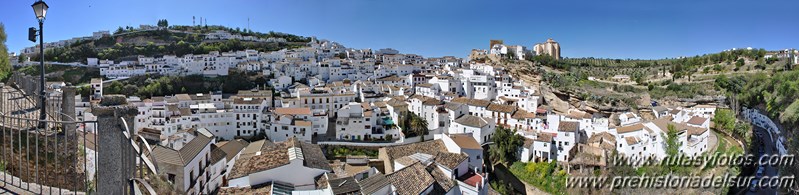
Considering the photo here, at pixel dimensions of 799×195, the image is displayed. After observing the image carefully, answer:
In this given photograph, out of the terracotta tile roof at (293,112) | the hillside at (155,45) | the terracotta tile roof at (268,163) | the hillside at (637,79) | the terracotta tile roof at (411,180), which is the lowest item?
the terracotta tile roof at (411,180)

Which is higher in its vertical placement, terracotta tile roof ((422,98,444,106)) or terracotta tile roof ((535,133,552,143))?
terracotta tile roof ((422,98,444,106))

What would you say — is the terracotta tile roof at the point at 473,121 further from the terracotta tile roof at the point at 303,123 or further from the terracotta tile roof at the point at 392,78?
the terracotta tile roof at the point at 392,78

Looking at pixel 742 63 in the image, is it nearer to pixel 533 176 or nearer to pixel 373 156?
pixel 533 176

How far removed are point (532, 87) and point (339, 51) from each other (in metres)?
25.1

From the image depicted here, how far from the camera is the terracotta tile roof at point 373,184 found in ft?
35.6

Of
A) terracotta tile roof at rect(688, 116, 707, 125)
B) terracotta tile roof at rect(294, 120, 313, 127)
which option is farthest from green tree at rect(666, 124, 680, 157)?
terracotta tile roof at rect(294, 120, 313, 127)

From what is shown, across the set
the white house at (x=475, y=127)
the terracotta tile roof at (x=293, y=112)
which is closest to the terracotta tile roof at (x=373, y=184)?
the white house at (x=475, y=127)

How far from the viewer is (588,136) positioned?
23.2 metres

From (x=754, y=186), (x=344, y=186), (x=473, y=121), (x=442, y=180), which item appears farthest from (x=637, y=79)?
(x=344, y=186)

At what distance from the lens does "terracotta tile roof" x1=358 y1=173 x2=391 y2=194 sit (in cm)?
1085

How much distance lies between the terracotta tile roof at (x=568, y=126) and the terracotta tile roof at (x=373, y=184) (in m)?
13.4

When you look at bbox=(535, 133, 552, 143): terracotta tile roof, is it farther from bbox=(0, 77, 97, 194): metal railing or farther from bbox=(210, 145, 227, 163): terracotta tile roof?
bbox=(0, 77, 97, 194): metal railing

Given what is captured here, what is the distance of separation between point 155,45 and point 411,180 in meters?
46.0

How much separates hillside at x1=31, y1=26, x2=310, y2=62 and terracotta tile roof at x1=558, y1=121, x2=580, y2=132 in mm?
37330
